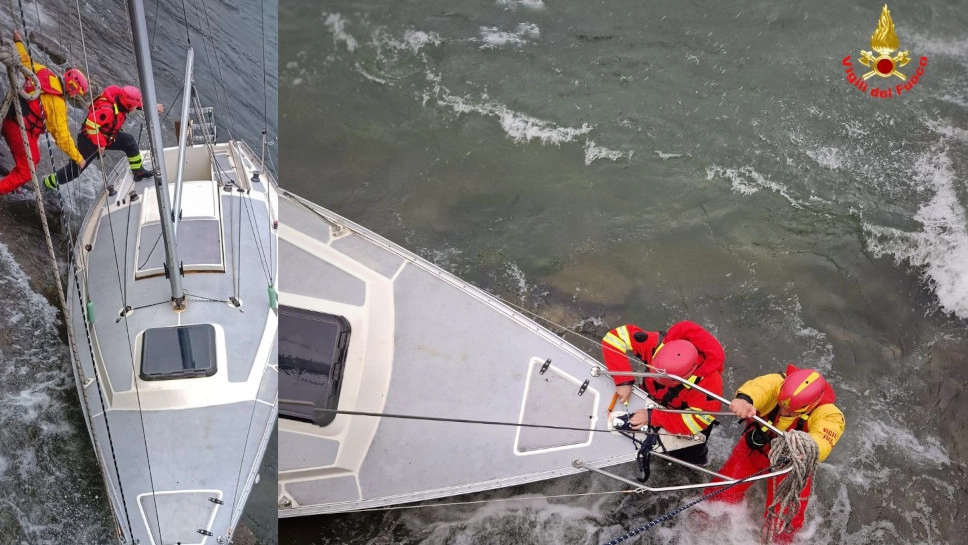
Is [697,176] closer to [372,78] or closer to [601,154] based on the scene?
[601,154]

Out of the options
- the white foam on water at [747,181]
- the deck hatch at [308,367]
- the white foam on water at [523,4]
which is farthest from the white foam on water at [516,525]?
the white foam on water at [523,4]

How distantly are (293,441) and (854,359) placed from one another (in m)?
5.02

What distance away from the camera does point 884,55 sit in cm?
892

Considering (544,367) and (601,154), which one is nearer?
(544,367)

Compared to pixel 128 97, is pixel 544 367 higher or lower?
lower

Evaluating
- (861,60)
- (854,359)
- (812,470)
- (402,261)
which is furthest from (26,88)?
(861,60)

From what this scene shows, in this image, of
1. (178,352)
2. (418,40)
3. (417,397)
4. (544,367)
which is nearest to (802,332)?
(544,367)

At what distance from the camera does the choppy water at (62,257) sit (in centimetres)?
569

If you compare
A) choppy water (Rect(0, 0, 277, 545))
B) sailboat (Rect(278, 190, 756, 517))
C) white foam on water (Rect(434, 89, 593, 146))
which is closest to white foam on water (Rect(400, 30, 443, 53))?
white foam on water (Rect(434, 89, 593, 146))

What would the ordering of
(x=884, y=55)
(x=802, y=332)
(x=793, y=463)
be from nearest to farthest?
(x=793, y=463)
(x=802, y=332)
(x=884, y=55)

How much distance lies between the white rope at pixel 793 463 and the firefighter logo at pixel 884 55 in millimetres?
5243

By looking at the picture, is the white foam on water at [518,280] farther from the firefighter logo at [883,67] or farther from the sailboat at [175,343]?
the firefighter logo at [883,67]

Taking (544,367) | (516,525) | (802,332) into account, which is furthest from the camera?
(802,332)

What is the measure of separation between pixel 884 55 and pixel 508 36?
422cm
